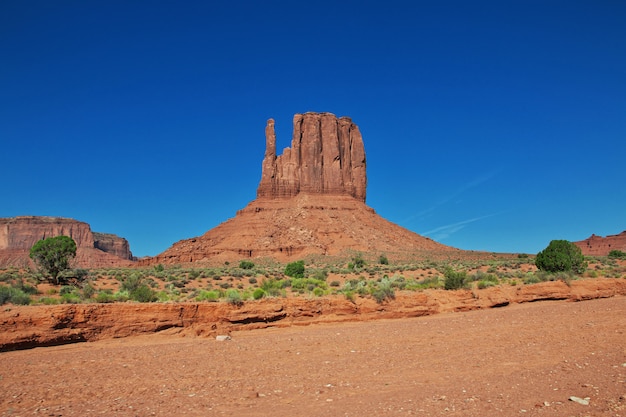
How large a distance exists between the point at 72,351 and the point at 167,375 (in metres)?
3.55

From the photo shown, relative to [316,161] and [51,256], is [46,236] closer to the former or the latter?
[316,161]

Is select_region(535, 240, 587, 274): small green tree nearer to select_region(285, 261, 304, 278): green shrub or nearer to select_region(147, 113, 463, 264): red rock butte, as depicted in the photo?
select_region(285, 261, 304, 278): green shrub

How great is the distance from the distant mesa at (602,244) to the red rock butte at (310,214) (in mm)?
33573

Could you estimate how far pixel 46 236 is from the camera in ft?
452

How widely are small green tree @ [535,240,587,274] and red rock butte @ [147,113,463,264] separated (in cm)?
3826

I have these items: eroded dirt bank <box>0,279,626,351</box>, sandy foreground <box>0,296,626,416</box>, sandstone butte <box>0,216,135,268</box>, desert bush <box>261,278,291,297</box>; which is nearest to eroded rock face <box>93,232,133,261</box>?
sandstone butte <box>0,216,135,268</box>

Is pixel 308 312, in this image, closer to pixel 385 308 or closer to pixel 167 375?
pixel 385 308

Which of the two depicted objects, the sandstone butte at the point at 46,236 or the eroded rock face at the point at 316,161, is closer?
the eroded rock face at the point at 316,161

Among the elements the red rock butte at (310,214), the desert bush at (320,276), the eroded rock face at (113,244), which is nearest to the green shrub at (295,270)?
the desert bush at (320,276)

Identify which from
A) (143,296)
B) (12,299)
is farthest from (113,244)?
(12,299)

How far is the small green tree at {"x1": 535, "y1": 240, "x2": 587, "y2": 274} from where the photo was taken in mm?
31047

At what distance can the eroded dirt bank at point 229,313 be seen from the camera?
10781 millimetres

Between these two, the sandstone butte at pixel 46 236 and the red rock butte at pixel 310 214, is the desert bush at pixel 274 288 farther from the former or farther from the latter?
the sandstone butte at pixel 46 236

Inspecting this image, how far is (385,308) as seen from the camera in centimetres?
1636
